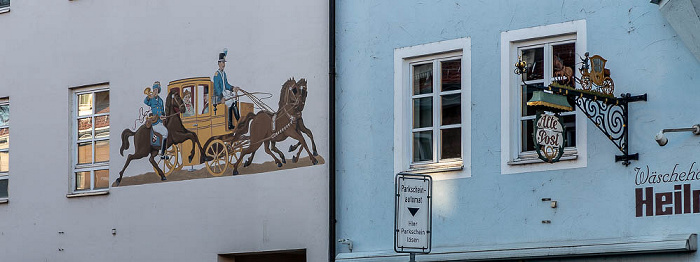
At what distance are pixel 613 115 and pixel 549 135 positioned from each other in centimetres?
76

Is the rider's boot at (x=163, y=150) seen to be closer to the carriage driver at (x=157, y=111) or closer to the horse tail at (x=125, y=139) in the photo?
the carriage driver at (x=157, y=111)

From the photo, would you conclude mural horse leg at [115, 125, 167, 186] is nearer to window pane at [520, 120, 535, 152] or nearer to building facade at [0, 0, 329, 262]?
building facade at [0, 0, 329, 262]

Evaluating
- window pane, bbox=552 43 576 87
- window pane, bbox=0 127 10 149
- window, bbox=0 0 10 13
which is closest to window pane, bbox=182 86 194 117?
window pane, bbox=0 127 10 149

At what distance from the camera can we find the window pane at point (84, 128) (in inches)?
875

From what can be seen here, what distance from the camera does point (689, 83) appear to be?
52.0 ft

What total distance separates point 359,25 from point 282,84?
1.41m

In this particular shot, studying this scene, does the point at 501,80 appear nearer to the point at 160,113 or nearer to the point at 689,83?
the point at 689,83

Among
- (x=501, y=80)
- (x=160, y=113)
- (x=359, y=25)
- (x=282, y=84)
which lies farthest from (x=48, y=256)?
(x=501, y=80)

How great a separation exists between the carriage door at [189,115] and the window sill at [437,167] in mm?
3813

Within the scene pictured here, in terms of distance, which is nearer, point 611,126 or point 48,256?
point 611,126

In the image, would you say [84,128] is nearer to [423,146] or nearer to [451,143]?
[423,146]

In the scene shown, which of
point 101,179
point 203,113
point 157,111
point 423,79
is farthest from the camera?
point 101,179

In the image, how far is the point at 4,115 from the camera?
76.7 feet

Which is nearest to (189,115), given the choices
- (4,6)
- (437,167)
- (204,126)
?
(204,126)
